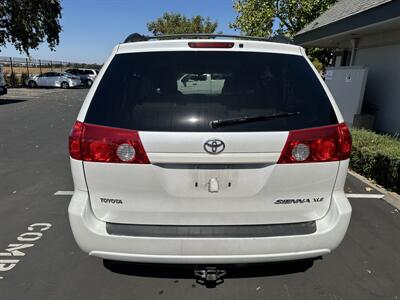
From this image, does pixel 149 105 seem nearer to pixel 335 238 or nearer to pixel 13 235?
pixel 335 238

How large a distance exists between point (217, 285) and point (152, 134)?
56.0 inches

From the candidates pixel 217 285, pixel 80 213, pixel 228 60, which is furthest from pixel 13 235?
pixel 228 60

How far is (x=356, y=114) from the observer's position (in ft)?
32.1

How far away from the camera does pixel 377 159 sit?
5.62 meters

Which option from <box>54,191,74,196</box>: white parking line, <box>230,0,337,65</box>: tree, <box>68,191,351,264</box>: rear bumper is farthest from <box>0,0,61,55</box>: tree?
<box>68,191,351,264</box>: rear bumper

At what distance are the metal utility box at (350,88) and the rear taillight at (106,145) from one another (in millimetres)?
8963

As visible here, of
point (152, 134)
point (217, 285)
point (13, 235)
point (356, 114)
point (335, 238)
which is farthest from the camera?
point (356, 114)

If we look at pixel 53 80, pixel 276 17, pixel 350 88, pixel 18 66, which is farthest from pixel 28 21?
pixel 350 88

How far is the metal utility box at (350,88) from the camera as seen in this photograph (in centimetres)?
966

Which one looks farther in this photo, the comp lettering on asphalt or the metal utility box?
the metal utility box

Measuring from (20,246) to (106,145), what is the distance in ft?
6.37

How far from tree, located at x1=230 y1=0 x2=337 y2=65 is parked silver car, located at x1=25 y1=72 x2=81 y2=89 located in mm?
17610

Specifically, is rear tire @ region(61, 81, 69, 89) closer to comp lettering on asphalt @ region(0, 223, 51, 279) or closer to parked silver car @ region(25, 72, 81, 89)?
parked silver car @ region(25, 72, 81, 89)

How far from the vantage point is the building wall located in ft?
31.8
